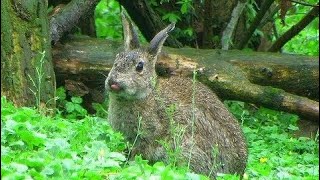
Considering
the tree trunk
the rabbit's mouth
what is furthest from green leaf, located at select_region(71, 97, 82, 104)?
the rabbit's mouth

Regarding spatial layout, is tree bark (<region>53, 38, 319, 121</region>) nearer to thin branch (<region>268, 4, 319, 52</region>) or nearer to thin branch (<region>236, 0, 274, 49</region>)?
thin branch (<region>236, 0, 274, 49</region>)

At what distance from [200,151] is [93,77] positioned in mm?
2908

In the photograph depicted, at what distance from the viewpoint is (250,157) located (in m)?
8.36

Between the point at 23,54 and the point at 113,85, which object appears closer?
the point at 113,85

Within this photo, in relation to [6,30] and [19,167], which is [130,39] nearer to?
[6,30]

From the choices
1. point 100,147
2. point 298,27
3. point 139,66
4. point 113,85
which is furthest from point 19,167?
point 298,27

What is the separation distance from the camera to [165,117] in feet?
22.9

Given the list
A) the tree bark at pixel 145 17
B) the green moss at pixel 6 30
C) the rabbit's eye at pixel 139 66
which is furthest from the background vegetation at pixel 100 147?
the green moss at pixel 6 30

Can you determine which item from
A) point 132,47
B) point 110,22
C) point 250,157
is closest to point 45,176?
point 132,47

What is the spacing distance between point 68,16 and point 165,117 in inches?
122

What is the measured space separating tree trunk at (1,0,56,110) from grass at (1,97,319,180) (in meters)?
0.40

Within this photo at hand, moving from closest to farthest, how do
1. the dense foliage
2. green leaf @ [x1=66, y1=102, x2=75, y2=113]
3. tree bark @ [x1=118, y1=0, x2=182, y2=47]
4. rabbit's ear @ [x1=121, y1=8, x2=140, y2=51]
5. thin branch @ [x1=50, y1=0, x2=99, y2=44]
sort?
rabbit's ear @ [x1=121, y1=8, x2=140, y2=51]
green leaf @ [x1=66, y1=102, x2=75, y2=113]
thin branch @ [x1=50, y1=0, x2=99, y2=44]
tree bark @ [x1=118, y1=0, x2=182, y2=47]
the dense foliage

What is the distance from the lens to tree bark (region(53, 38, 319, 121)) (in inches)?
369

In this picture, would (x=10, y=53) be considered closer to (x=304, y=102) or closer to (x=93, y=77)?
(x=93, y=77)
